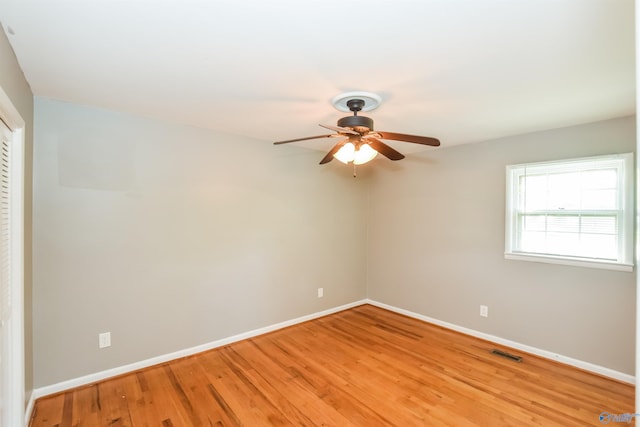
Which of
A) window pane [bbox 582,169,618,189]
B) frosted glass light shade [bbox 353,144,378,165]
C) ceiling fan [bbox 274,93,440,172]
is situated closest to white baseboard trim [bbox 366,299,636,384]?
window pane [bbox 582,169,618,189]

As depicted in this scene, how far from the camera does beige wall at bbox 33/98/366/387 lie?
237cm

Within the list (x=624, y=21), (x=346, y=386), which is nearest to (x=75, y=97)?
(x=346, y=386)

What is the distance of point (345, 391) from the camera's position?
244cm

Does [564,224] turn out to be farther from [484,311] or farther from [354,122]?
[354,122]

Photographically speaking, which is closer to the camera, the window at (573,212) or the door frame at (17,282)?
the door frame at (17,282)

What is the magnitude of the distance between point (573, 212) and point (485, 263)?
3.18 feet

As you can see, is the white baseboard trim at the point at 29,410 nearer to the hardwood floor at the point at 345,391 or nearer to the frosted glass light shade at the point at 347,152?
the hardwood floor at the point at 345,391

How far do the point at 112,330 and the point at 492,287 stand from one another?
380 cm

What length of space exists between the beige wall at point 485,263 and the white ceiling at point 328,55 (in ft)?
2.11

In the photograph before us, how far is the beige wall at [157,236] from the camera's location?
237 cm

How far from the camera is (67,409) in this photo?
218 cm

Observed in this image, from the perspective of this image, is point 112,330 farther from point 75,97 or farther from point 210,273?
point 75,97

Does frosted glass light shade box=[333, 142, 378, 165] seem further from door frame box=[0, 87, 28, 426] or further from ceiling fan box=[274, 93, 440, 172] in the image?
door frame box=[0, 87, 28, 426]

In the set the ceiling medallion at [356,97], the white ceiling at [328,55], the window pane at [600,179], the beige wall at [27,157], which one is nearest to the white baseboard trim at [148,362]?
the beige wall at [27,157]
